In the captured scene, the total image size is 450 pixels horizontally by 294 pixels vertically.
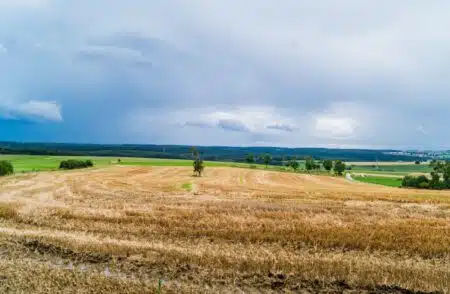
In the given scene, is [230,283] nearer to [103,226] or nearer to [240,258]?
[240,258]

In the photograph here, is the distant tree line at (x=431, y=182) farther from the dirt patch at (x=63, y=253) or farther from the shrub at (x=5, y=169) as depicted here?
the dirt patch at (x=63, y=253)

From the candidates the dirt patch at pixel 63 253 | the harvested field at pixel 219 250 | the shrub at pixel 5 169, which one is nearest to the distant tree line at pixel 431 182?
the harvested field at pixel 219 250

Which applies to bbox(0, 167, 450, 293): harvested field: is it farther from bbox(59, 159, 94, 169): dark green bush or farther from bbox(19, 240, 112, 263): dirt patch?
bbox(59, 159, 94, 169): dark green bush

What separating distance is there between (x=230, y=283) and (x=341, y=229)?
10177mm

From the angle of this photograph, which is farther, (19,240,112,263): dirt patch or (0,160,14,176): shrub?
(0,160,14,176): shrub

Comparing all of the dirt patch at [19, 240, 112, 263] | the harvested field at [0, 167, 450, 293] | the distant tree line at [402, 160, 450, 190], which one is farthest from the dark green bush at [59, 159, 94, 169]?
the distant tree line at [402, 160, 450, 190]

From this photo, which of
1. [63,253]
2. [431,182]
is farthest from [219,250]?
[431,182]

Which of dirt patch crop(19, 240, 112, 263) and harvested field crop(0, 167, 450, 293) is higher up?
harvested field crop(0, 167, 450, 293)

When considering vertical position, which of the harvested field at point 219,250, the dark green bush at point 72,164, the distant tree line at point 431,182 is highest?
the harvested field at point 219,250

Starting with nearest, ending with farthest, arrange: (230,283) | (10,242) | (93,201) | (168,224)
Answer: (230,283) → (10,242) → (168,224) → (93,201)

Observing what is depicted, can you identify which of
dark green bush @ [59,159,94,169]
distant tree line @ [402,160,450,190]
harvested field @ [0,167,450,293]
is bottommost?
distant tree line @ [402,160,450,190]

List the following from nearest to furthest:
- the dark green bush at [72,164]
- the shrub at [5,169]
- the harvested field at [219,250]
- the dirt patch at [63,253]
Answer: the harvested field at [219,250], the dirt patch at [63,253], the shrub at [5,169], the dark green bush at [72,164]

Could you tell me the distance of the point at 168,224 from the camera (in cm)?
2206

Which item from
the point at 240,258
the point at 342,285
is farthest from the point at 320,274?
the point at 240,258
